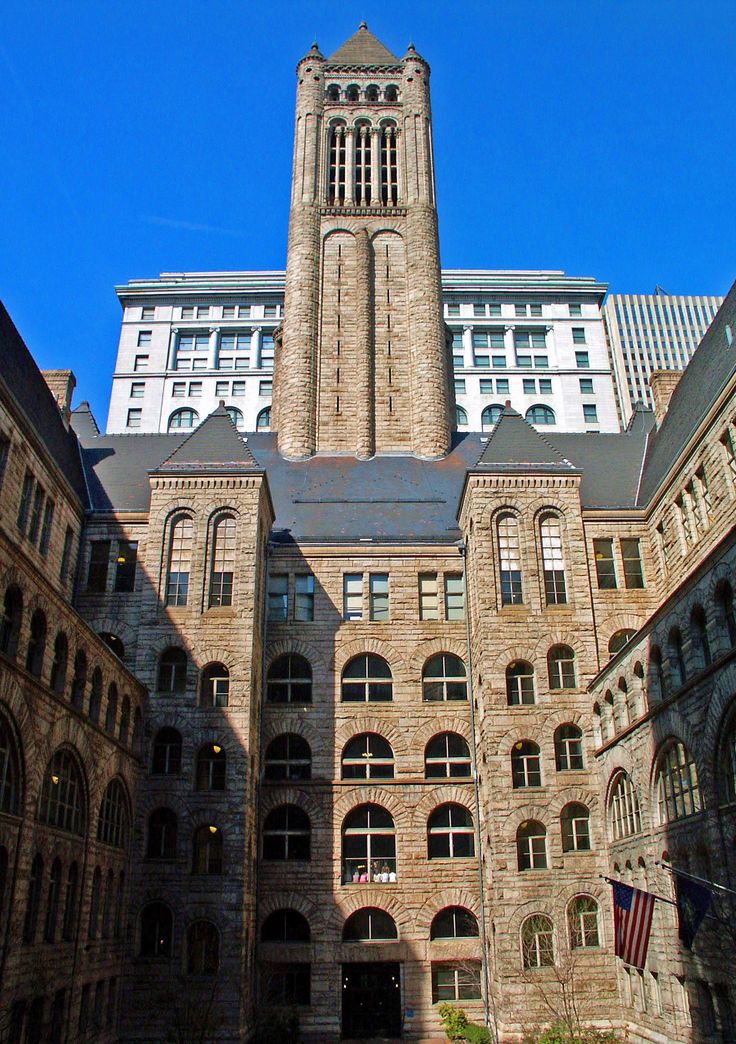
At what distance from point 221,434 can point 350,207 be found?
1023 inches

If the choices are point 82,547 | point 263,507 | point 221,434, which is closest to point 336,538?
point 263,507

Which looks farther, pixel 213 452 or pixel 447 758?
pixel 213 452

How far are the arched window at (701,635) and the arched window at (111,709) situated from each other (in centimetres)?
1971

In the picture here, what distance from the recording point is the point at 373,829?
3991 centimetres

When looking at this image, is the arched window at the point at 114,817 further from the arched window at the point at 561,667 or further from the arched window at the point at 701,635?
the arched window at the point at 701,635

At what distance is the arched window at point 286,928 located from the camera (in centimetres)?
3822

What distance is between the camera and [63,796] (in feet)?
96.8

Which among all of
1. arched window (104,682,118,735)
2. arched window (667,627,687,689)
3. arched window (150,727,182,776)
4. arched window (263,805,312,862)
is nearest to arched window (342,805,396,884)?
arched window (263,805,312,862)

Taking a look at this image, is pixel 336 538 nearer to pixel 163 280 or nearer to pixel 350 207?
pixel 350 207

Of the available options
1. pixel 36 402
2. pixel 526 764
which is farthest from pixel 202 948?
pixel 36 402

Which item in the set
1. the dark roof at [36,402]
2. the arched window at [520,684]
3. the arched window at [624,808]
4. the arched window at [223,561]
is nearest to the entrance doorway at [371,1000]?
the arched window at [624,808]

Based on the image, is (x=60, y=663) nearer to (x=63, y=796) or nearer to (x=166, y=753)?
(x=63, y=796)

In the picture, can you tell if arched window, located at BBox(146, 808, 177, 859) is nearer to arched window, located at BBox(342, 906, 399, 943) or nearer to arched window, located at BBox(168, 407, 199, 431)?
arched window, located at BBox(342, 906, 399, 943)

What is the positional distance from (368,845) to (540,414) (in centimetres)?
5866
